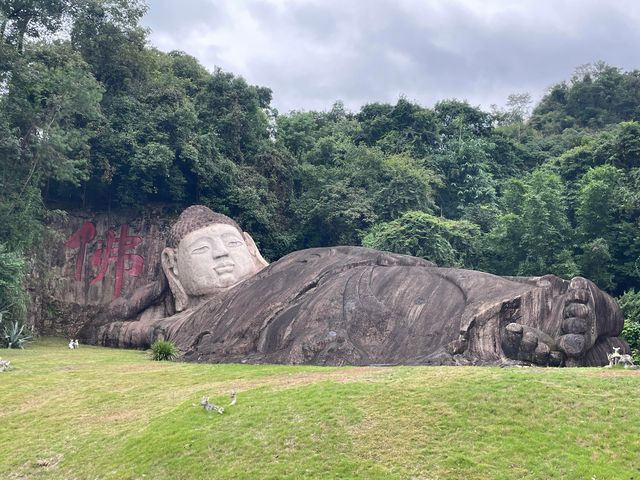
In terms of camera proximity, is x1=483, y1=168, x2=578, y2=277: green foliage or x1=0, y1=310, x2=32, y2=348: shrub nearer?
x1=0, y1=310, x2=32, y2=348: shrub

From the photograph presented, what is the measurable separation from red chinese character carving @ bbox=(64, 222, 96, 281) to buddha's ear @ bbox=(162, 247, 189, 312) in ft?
18.5

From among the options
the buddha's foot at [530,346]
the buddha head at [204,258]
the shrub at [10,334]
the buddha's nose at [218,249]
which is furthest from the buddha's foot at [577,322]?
the shrub at [10,334]

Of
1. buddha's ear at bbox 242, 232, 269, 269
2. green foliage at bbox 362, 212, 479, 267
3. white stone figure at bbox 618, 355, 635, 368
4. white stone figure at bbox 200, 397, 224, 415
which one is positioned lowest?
white stone figure at bbox 200, 397, 224, 415

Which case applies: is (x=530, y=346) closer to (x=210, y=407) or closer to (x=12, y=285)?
(x=210, y=407)

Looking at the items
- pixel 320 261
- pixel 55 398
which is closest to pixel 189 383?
pixel 55 398

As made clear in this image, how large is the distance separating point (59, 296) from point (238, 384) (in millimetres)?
15668

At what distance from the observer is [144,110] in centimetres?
3039

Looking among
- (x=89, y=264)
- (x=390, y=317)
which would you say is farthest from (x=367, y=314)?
(x=89, y=264)

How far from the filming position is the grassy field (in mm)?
10711

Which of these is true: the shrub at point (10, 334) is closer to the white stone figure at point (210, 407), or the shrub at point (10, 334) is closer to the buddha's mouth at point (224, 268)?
the buddha's mouth at point (224, 268)

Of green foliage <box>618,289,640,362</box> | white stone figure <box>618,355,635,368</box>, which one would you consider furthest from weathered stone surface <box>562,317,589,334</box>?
green foliage <box>618,289,640,362</box>

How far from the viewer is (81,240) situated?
29594mm

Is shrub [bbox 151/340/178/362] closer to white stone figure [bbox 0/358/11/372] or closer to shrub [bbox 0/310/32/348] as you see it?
white stone figure [bbox 0/358/11/372]

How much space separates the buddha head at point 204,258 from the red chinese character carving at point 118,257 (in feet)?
14.8
